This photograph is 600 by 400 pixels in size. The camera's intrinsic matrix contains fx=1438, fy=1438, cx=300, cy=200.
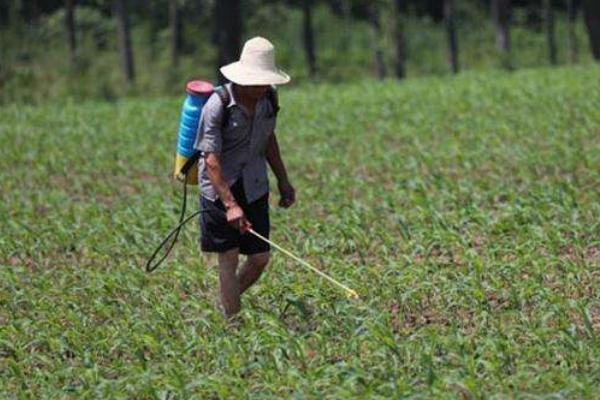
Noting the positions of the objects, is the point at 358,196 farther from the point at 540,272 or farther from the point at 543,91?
the point at 543,91

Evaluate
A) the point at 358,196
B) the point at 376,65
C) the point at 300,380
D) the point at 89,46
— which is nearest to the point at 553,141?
the point at 358,196

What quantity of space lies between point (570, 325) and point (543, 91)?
572 inches

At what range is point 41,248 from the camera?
11766mm

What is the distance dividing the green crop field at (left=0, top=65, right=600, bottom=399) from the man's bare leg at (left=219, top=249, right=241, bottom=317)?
10 cm

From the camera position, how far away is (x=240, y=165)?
845cm

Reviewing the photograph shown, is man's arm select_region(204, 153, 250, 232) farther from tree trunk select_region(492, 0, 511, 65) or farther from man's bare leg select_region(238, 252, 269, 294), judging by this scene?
tree trunk select_region(492, 0, 511, 65)

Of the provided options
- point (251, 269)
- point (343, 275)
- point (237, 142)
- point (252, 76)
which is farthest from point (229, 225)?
point (343, 275)

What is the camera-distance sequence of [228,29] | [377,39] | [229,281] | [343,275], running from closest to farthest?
[229,281] → [343,275] → [228,29] → [377,39]

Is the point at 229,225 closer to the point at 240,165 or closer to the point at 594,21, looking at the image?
the point at 240,165

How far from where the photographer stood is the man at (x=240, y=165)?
8.20m

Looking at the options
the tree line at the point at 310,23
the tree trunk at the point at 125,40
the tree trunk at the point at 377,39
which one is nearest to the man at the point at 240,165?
the tree line at the point at 310,23

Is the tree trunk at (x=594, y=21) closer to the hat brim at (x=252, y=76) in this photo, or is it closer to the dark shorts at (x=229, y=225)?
the dark shorts at (x=229, y=225)

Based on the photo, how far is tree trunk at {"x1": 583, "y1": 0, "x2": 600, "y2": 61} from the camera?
33.3m

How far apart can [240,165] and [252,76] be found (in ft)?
2.05
